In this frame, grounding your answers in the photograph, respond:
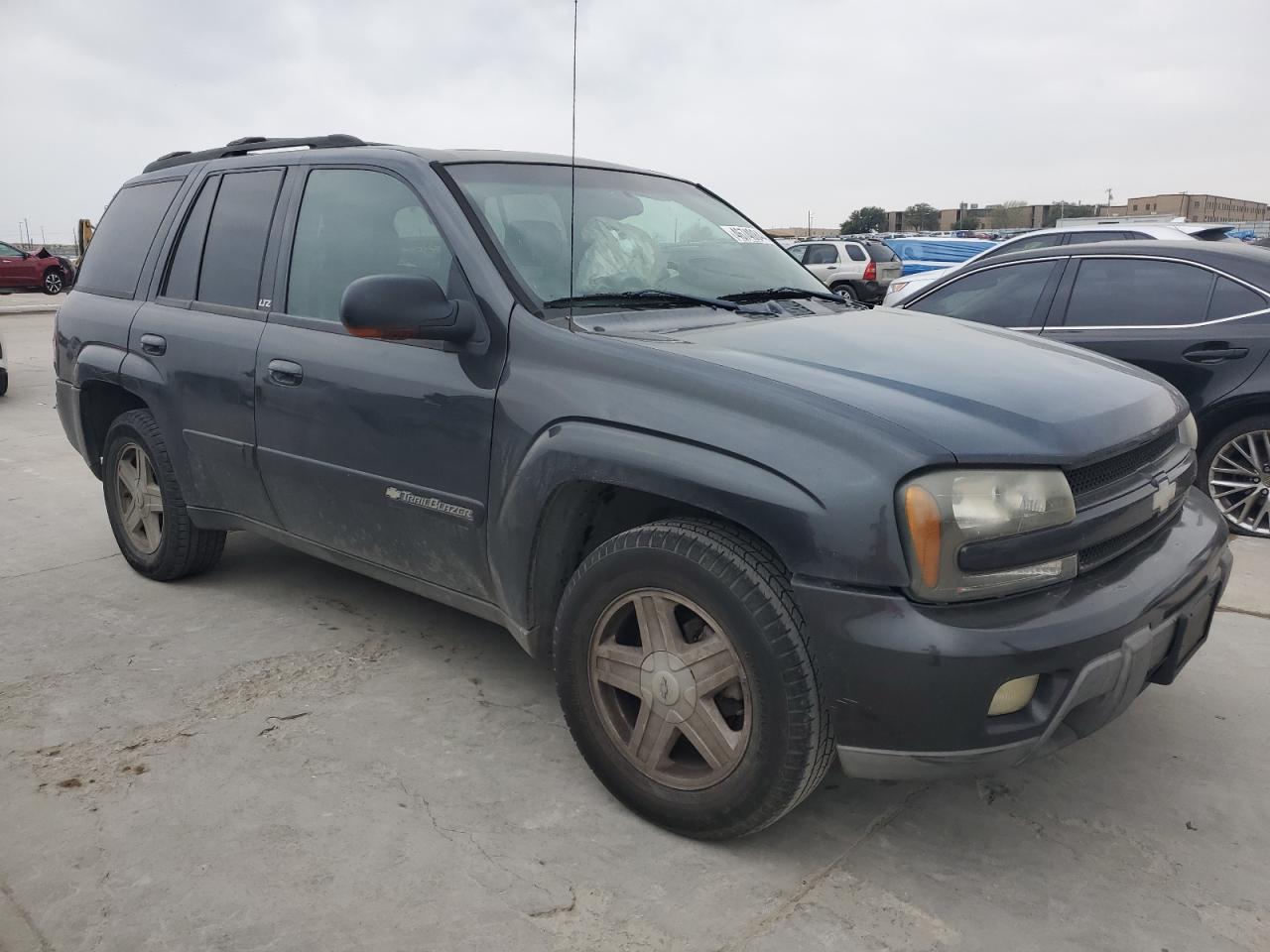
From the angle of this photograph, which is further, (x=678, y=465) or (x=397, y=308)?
(x=397, y=308)

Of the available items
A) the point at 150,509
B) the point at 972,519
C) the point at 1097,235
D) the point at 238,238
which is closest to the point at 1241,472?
the point at 972,519

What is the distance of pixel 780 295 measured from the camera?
3.45 m

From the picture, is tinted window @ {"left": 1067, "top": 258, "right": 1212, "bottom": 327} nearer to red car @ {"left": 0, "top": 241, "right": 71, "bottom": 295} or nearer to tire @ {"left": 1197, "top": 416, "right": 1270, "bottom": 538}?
tire @ {"left": 1197, "top": 416, "right": 1270, "bottom": 538}

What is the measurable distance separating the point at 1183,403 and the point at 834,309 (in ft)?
3.64

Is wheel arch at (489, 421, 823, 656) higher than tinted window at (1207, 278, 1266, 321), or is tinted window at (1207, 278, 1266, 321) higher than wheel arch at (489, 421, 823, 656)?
tinted window at (1207, 278, 1266, 321)

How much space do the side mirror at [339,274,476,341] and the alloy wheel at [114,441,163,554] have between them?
1.92 metres

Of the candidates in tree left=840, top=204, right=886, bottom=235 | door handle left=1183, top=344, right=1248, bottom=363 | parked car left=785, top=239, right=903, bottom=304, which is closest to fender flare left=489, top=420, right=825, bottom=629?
door handle left=1183, top=344, right=1248, bottom=363

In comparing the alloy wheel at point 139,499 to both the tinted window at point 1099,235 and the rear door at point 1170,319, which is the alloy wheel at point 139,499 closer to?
the rear door at point 1170,319

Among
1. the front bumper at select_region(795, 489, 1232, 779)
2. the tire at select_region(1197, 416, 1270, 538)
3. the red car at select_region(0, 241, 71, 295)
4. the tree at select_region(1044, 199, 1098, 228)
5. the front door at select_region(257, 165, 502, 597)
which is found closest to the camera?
the front bumper at select_region(795, 489, 1232, 779)

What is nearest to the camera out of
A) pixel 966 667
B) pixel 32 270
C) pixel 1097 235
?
pixel 966 667

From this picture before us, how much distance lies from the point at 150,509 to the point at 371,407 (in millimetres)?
1737

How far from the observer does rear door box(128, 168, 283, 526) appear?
144 inches

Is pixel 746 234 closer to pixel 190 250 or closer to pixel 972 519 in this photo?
pixel 972 519

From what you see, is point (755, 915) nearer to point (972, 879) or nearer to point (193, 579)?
point (972, 879)
